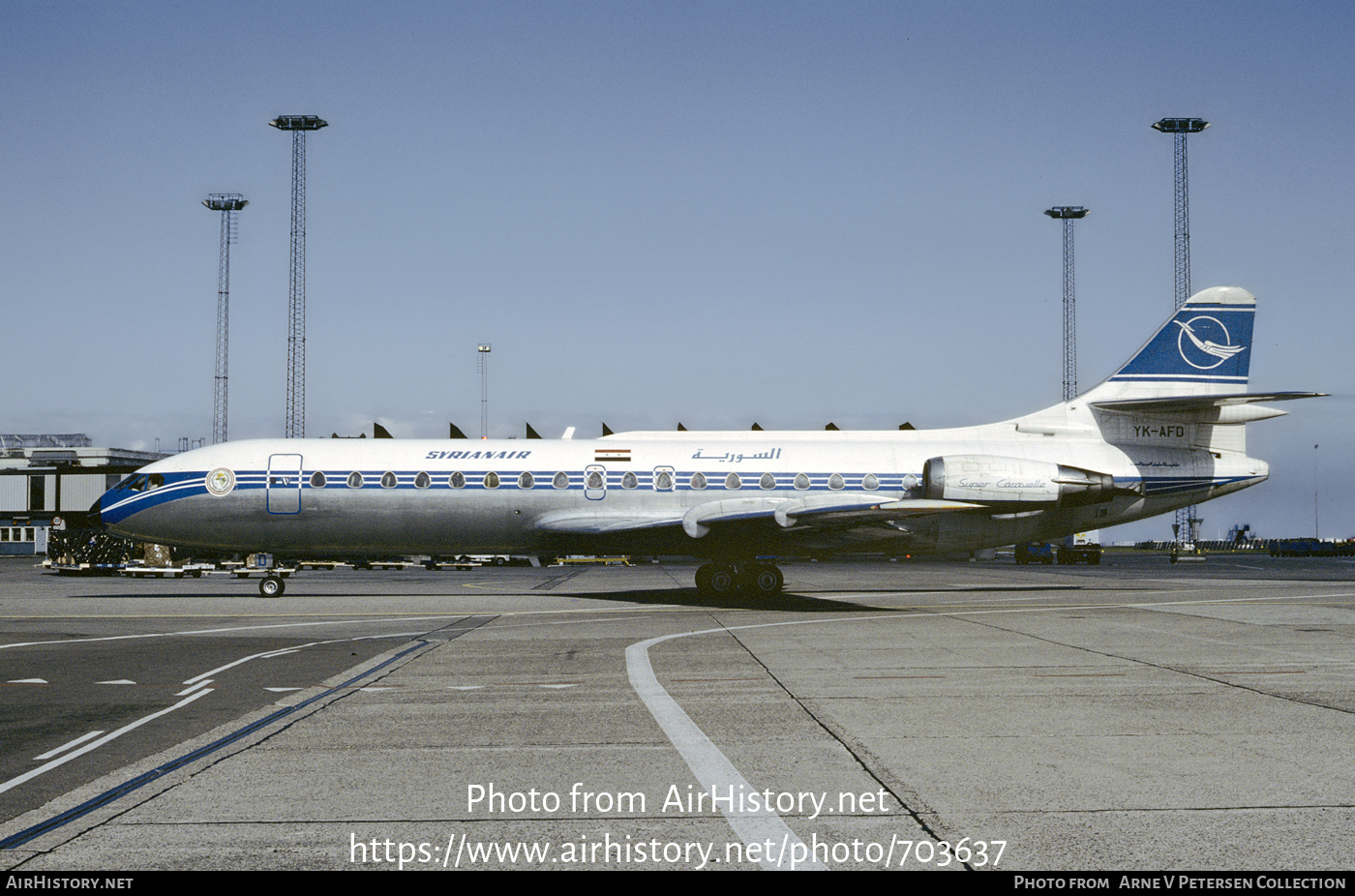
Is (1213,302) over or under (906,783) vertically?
over

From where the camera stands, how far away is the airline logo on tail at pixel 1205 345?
90.5 feet

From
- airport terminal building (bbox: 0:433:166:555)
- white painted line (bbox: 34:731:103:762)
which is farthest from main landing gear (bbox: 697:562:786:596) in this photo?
airport terminal building (bbox: 0:433:166:555)

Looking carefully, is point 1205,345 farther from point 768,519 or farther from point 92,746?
point 92,746

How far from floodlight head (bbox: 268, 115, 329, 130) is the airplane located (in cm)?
3318

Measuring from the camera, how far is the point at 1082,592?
27828 mm

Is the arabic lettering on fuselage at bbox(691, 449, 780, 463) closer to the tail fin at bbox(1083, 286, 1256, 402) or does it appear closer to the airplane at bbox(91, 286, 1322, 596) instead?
the airplane at bbox(91, 286, 1322, 596)

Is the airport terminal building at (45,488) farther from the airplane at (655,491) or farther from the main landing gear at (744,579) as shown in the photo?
the main landing gear at (744,579)

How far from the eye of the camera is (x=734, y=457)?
1012 inches

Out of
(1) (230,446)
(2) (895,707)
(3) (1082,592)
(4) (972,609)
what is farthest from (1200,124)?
(2) (895,707)

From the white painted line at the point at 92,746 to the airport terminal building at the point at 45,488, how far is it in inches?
3300

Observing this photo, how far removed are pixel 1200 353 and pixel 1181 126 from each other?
45.8 m

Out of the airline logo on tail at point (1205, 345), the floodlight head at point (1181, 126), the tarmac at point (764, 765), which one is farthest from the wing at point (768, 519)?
the floodlight head at point (1181, 126)
